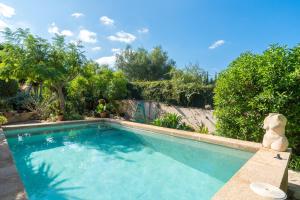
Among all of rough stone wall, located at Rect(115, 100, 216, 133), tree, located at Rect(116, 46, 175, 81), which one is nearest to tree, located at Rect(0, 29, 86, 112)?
rough stone wall, located at Rect(115, 100, 216, 133)

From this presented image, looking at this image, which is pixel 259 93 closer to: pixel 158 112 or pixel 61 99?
pixel 158 112

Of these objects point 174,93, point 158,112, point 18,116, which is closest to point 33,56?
point 18,116

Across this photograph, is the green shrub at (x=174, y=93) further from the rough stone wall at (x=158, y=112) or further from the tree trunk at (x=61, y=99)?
the tree trunk at (x=61, y=99)

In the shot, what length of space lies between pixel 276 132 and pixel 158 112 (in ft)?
32.3

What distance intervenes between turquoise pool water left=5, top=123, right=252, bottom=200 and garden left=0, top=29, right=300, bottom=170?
1299 millimetres

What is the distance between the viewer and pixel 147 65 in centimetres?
3244

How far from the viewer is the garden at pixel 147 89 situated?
18.1ft

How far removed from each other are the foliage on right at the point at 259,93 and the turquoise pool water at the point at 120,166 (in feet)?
3.08

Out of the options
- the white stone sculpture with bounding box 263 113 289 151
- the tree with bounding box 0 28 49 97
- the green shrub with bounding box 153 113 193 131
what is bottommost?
the green shrub with bounding box 153 113 193 131

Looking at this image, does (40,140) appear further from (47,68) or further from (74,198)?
(74,198)

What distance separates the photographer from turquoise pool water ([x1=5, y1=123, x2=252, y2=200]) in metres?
4.44

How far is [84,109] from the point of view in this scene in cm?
1509

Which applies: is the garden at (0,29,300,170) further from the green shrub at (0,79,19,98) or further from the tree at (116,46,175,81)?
the tree at (116,46,175,81)

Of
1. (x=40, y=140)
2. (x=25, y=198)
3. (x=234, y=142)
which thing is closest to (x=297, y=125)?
(x=234, y=142)
